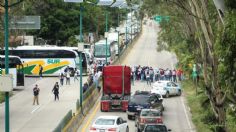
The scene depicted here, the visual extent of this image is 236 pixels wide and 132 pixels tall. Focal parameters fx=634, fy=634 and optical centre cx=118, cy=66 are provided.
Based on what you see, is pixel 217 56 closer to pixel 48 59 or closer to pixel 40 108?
pixel 40 108

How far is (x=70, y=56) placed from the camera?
2566 inches

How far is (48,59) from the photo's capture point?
2566 inches

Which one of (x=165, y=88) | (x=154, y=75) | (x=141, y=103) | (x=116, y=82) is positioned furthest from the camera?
(x=154, y=75)

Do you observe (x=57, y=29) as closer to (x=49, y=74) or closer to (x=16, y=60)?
(x=49, y=74)

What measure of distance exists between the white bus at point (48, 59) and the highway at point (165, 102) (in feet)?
26.5

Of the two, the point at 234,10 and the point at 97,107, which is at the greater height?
the point at 234,10

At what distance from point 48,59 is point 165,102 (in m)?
20.2

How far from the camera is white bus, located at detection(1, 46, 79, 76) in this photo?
2549 inches

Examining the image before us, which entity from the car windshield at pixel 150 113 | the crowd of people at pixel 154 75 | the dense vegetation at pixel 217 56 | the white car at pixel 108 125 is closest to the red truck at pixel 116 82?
the dense vegetation at pixel 217 56

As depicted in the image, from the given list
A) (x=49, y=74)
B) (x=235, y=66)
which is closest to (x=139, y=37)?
(x=49, y=74)

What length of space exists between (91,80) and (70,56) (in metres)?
14.6

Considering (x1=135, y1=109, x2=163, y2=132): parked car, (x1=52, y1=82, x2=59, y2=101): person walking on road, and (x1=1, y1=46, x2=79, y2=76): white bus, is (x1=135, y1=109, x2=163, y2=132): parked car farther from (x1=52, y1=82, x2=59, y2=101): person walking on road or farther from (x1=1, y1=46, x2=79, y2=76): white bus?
(x1=1, y1=46, x2=79, y2=76): white bus

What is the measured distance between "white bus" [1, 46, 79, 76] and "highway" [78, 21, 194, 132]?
8085 millimetres

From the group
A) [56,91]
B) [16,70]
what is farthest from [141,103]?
[16,70]
